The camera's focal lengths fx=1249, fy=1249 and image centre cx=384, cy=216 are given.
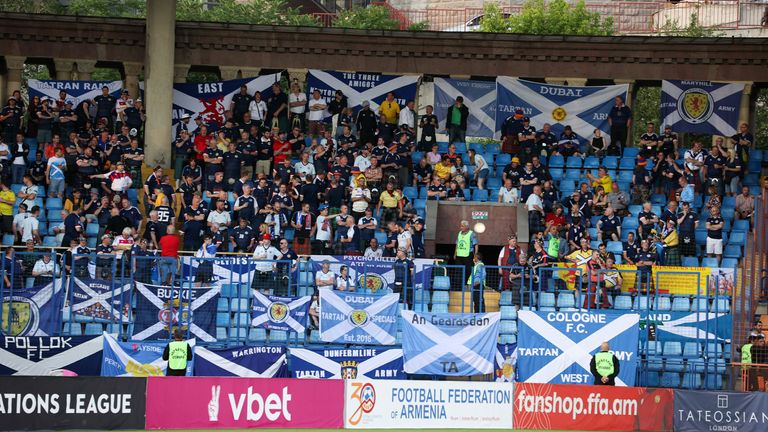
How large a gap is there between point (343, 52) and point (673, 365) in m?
15.6

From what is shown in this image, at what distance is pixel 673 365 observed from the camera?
27016mm

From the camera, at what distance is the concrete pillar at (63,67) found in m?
37.1

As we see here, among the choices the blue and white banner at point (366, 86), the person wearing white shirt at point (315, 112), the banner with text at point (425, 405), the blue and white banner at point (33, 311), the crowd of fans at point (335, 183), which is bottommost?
the banner with text at point (425, 405)

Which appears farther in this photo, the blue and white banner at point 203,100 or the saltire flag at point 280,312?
the blue and white banner at point 203,100

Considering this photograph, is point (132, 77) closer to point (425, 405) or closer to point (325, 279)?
point (325, 279)

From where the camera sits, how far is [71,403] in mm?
21531

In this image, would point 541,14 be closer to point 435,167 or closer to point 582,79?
point 582,79

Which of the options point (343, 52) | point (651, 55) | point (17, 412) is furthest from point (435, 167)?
point (17, 412)

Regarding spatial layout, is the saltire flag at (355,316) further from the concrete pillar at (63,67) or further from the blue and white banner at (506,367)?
the concrete pillar at (63,67)

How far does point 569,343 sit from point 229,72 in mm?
16117

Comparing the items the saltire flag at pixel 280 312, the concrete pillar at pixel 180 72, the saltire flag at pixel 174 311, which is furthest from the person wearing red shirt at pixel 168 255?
the concrete pillar at pixel 180 72

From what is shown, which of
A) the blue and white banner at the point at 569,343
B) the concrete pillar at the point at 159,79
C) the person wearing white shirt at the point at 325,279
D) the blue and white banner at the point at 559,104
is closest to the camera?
the blue and white banner at the point at 569,343

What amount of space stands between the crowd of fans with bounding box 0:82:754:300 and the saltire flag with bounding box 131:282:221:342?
2.03 ft

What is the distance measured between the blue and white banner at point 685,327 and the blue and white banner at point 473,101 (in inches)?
440
